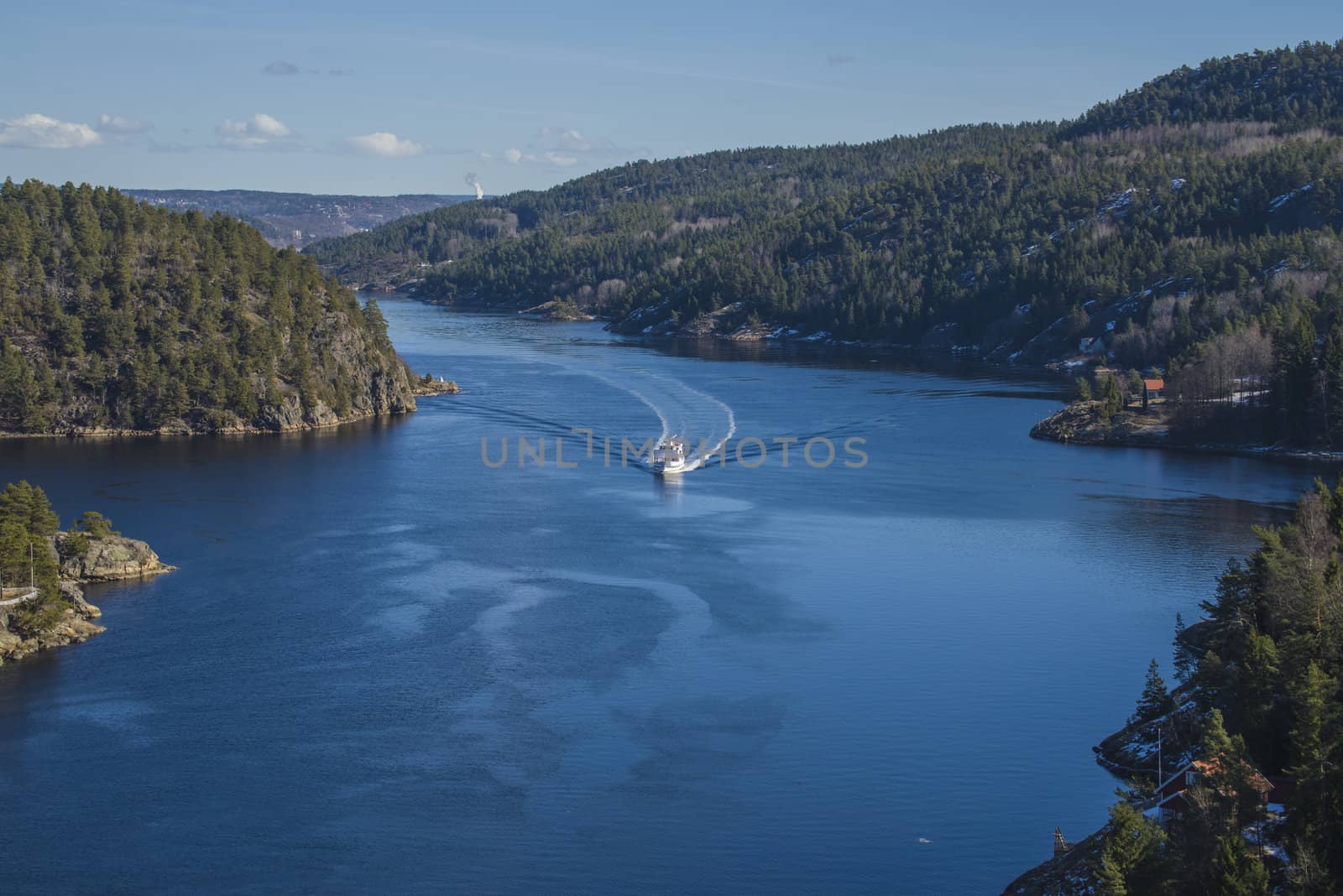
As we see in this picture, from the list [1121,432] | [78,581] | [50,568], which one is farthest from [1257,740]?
[1121,432]

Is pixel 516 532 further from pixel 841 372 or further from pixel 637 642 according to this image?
pixel 841 372

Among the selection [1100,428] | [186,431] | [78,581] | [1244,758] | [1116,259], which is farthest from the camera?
[1116,259]

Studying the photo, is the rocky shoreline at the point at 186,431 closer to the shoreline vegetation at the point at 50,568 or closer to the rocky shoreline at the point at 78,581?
the shoreline vegetation at the point at 50,568

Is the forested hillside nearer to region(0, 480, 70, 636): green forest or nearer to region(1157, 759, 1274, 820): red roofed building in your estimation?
region(0, 480, 70, 636): green forest

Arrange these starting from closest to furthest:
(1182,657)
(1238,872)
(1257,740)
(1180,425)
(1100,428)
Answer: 1. (1238,872)
2. (1257,740)
3. (1182,657)
4. (1180,425)
5. (1100,428)

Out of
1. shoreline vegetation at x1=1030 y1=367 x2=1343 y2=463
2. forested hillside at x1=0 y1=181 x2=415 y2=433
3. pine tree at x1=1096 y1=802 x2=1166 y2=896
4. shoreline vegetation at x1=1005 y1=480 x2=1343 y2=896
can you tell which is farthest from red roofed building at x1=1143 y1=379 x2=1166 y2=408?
pine tree at x1=1096 y1=802 x2=1166 y2=896

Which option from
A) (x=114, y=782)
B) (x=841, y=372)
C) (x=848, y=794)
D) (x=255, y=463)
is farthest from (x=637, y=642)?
(x=841, y=372)

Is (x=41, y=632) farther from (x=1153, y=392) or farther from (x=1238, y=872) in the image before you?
(x=1153, y=392)
